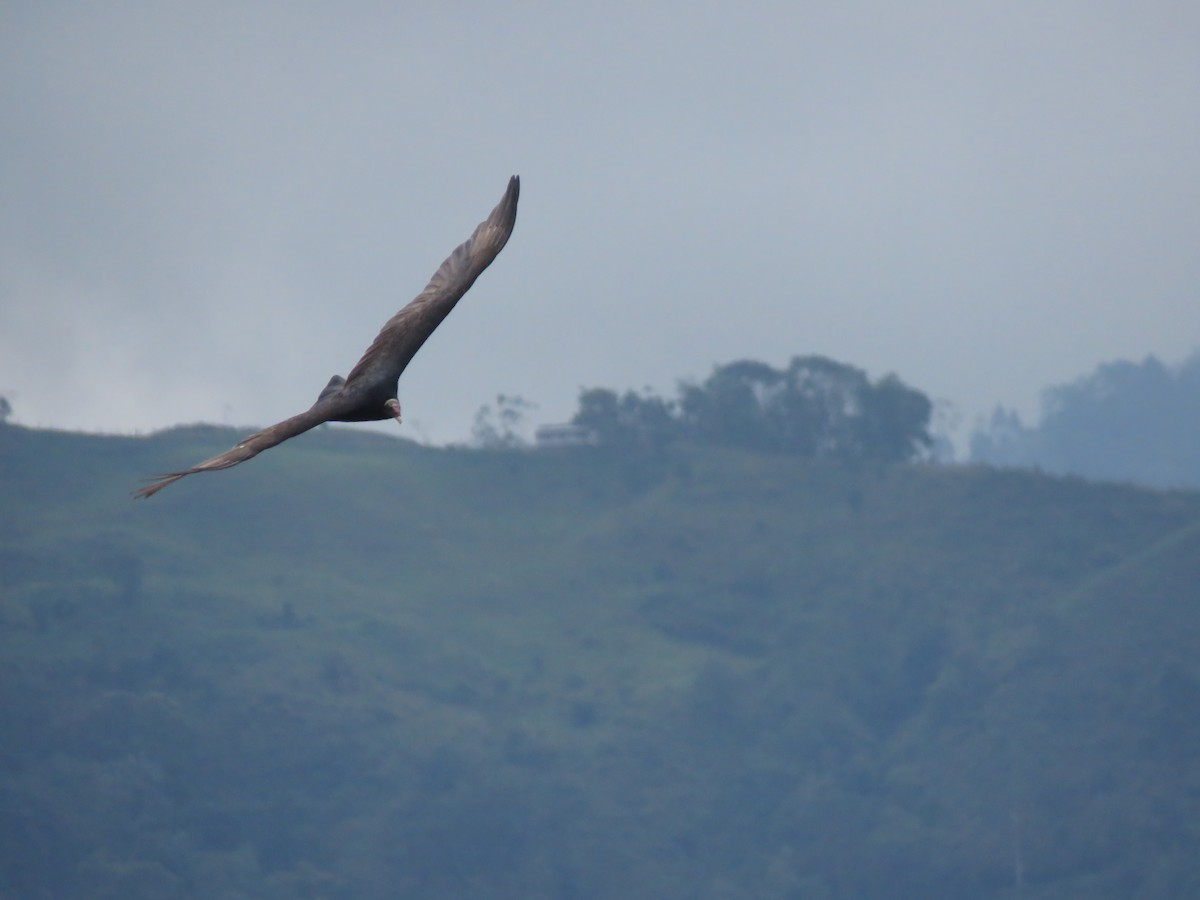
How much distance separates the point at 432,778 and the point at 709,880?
857 inches

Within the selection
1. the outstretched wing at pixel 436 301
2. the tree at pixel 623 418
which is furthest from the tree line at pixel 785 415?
the outstretched wing at pixel 436 301

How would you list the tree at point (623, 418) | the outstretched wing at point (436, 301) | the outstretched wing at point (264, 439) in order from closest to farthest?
1. the outstretched wing at point (264, 439)
2. the outstretched wing at point (436, 301)
3. the tree at point (623, 418)

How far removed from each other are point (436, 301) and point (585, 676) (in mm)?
124070

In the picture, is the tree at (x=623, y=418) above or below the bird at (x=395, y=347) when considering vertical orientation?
above

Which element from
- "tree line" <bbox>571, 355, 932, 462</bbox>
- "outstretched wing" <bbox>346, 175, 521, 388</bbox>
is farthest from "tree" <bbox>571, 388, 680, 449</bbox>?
"outstretched wing" <bbox>346, 175, 521, 388</bbox>

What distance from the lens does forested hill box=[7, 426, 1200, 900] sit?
400 feet

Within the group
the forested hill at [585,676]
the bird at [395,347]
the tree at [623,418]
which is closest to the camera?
the bird at [395,347]

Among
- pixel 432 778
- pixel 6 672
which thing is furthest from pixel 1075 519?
pixel 6 672

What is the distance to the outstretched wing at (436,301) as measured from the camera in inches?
640

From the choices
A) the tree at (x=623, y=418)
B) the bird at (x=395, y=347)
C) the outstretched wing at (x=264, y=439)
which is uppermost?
the tree at (x=623, y=418)

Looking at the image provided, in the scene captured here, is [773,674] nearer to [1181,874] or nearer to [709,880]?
[709,880]

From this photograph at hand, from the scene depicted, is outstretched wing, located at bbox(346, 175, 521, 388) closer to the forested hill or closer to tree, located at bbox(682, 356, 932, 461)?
the forested hill

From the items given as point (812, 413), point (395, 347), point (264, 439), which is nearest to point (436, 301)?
point (395, 347)

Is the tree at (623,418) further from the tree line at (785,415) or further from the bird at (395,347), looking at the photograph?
the bird at (395,347)
